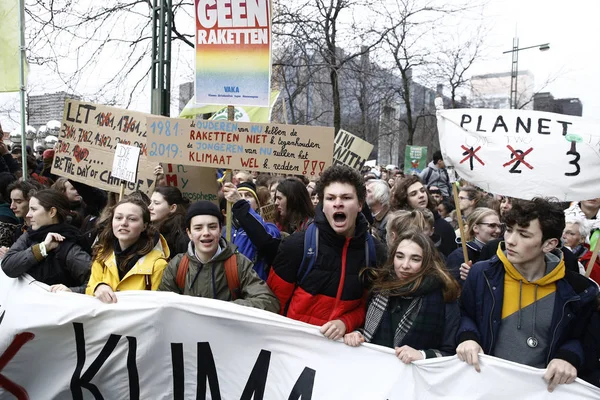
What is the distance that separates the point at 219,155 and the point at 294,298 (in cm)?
149

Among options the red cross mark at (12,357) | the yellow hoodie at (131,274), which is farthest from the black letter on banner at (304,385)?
the red cross mark at (12,357)

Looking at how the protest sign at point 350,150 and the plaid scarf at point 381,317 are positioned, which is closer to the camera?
the plaid scarf at point 381,317

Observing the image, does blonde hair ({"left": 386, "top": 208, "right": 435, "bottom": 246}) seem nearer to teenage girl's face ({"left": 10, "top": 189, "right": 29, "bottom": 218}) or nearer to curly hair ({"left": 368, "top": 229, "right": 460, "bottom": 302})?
curly hair ({"left": 368, "top": 229, "right": 460, "bottom": 302})

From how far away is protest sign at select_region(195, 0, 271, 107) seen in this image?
4.36m

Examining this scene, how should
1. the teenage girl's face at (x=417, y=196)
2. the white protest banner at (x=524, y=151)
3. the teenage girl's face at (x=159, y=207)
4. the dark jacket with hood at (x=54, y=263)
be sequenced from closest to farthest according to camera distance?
the dark jacket with hood at (x=54, y=263) < the white protest banner at (x=524, y=151) < the teenage girl's face at (x=159, y=207) < the teenage girl's face at (x=417, y=196)

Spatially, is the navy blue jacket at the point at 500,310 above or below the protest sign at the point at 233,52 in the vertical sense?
below

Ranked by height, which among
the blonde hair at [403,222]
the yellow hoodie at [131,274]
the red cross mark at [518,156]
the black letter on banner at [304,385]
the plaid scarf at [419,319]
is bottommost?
the black letter on banner at [304,385]

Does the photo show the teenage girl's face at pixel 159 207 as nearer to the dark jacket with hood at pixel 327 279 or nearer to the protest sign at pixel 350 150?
the dark jacket with hood at pixel 327 279

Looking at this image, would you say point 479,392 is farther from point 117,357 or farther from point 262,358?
point 117,357

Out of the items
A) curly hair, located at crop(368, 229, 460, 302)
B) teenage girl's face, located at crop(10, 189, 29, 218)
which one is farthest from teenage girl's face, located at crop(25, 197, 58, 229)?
curly hair, located at crop(368, 229, 460, 302)

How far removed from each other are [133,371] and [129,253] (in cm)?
83

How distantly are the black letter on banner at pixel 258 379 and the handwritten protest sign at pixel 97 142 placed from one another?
266 centimetres

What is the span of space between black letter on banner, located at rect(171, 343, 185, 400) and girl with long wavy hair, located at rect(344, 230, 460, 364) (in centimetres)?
97

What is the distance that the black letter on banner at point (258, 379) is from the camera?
301cm
